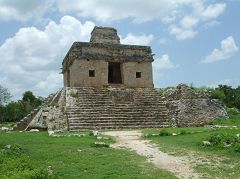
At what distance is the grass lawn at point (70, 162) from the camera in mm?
8406

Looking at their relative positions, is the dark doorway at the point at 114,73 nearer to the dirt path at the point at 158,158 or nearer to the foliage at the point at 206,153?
the dirt path at the point at 158,158

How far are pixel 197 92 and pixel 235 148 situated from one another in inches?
486

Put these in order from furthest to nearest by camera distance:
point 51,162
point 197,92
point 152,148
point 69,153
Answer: point 197,92 → point 152,148 → point 69,153 → point 51,162

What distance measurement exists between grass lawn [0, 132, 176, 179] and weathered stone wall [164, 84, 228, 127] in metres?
9.68

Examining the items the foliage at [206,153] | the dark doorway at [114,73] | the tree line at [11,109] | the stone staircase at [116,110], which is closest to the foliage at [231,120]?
the stone staircase at [116,110]

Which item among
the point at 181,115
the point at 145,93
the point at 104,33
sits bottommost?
the point at 181,115

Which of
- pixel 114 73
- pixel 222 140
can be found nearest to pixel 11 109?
pixel 114 73

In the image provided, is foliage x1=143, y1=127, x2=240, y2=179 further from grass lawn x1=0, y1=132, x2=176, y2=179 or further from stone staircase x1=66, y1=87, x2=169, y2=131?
stone staircase x1=66, y1=87, x2=169, y2=131

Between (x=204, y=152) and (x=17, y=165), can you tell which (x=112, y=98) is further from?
(x=17, y=165)

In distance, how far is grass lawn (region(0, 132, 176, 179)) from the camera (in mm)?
8406

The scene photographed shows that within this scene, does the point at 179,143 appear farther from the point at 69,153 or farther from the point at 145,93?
the point at 145,93

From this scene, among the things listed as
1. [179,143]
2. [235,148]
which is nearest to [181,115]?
[179,143]

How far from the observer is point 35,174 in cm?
788

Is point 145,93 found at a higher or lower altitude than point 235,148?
higher
